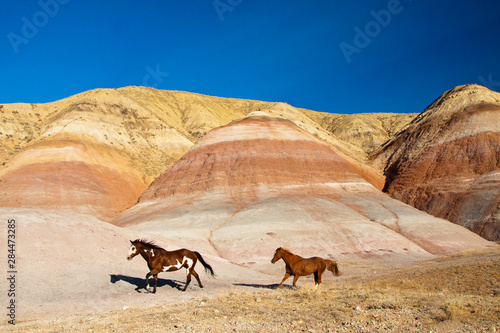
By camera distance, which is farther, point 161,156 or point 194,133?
point 194,133

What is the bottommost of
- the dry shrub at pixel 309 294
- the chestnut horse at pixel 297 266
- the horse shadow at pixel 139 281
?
the dry shrub at pixel 309 294

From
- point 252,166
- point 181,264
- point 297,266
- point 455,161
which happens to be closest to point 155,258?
point 181,264

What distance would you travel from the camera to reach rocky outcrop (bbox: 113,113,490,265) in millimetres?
36625

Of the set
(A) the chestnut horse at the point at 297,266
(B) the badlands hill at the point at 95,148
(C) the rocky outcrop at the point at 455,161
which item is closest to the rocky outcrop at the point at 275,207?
(C) the rocky outcrop at the point at 455,161

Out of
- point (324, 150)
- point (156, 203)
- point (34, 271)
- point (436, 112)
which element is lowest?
point (34, 271)

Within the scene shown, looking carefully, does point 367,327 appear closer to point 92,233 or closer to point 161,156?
point 92,233

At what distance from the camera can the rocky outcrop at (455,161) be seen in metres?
54.3

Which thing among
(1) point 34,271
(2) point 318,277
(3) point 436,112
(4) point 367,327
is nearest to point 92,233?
(1) point 34,271

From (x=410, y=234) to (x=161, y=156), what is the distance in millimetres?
58216

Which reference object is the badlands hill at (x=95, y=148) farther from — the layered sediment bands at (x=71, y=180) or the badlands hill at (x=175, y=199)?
the badlands hill at (x=175, y=199)

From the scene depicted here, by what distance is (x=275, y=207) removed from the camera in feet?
147

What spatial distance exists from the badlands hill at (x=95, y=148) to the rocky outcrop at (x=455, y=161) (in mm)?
7213

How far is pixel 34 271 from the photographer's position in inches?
611

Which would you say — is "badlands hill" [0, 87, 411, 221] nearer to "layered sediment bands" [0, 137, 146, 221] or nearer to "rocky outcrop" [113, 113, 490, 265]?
"layered sediment bands" [0, 137, 146, 221]
